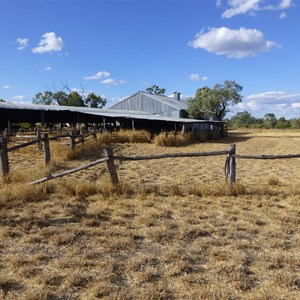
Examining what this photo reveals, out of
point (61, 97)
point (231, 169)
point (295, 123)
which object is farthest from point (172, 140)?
point (295, 123)

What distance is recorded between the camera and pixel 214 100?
52344 mm

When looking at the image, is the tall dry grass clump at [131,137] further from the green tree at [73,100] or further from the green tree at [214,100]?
the green tree at [73,100]

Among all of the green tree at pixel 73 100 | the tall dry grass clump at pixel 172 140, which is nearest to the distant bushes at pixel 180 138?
the tall dry grass clump at pixel 172 140

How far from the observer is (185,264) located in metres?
3.71

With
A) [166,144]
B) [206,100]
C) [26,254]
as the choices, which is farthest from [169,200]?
[206,100]

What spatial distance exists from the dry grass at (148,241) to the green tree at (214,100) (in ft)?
141

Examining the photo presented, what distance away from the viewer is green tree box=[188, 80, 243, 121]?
5016cm

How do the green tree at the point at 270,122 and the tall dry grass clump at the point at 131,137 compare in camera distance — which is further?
the green tree at the point at 270,122

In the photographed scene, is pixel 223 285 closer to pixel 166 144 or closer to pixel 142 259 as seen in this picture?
pixel 142 259

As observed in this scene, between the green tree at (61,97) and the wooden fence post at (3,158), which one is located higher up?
the green tree at (61,97)

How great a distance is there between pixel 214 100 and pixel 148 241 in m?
49.9

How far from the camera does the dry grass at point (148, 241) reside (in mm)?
3275

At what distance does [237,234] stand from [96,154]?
36.7 ft

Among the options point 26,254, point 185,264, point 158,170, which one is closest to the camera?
point 185,264
